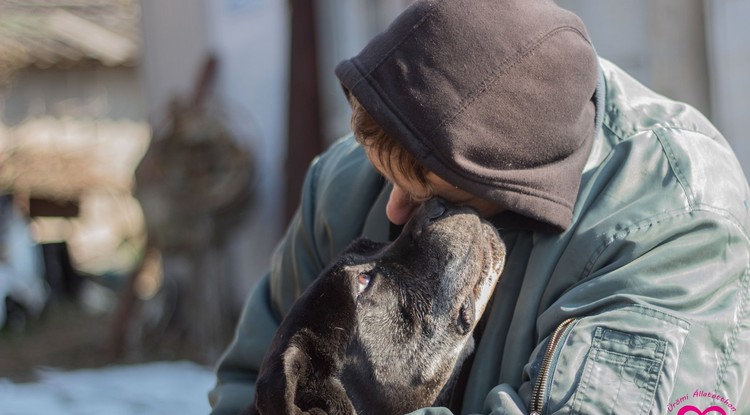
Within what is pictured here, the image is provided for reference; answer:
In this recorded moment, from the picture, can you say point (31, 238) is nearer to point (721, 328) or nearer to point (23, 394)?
point (23, 394)

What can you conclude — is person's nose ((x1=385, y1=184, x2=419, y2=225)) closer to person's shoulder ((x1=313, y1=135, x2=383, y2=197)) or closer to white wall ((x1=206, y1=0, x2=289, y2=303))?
person's shoulder ((x1=313, y1=135, x2=383, y2=197))

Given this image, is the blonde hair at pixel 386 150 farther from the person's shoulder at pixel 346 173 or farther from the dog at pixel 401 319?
the person's shoulder at pixel 346 173

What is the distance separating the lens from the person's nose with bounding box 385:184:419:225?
232 centimetres

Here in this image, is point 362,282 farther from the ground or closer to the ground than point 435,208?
closer to the ground

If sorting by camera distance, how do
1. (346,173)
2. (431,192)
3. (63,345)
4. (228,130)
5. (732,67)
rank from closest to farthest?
1. (431,192)
2. (346,173)
3. (732,67)
4. (228,130)
5. (63,345)

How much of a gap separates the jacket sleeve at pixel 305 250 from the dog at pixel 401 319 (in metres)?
0.27

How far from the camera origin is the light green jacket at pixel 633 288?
181 centimetres

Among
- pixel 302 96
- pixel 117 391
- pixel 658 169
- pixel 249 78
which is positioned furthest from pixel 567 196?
pixel 249 78

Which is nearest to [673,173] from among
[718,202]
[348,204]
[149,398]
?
[718,202]

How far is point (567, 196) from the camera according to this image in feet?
6.72

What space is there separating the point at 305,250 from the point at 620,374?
3.25 ft

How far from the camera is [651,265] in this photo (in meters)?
1.89

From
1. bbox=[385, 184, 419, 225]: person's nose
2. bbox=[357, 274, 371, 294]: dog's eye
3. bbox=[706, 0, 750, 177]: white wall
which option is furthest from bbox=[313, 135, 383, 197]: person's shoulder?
bbox=[706, 0, 750, 177]: white wall

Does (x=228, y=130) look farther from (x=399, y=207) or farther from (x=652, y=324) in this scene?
(x=652, y=324)
